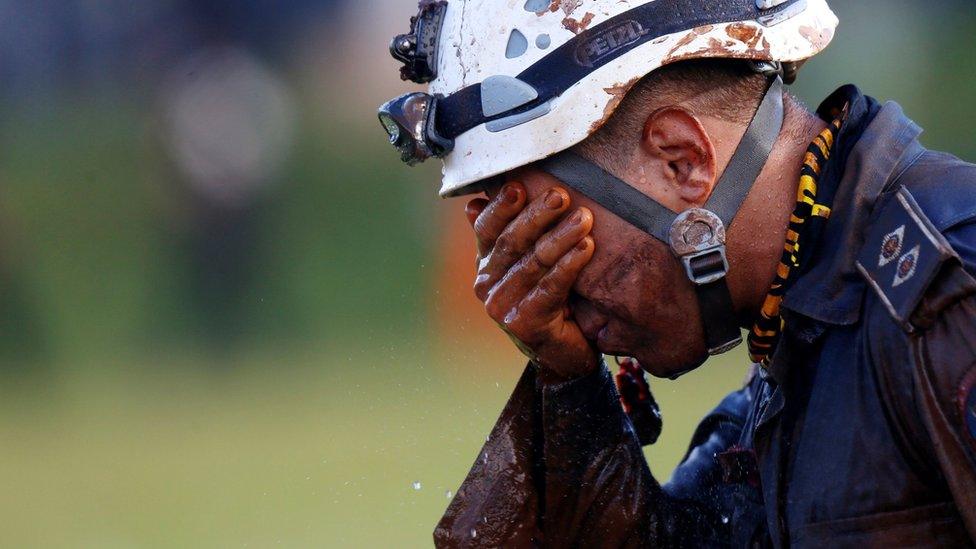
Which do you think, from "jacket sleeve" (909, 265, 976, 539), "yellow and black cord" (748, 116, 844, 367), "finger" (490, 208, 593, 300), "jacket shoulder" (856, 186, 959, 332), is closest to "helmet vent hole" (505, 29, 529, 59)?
"finger" (490, 208, 593, 300)

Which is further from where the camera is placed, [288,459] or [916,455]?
[288,459]

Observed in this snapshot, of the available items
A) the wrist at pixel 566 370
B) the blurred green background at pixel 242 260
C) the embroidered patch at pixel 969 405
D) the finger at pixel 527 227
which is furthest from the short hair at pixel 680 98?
the blurred green background at pixel 242 260

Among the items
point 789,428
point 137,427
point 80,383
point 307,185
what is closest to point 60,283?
point 80,383

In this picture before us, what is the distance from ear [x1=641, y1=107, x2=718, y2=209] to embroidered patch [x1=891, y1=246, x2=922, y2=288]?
18.2 inches

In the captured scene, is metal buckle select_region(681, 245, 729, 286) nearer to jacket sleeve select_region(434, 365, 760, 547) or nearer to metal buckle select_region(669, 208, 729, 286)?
metal buckle select_region(669, 208, 729, 286)

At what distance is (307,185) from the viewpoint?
22.3ft

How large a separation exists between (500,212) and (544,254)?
0.13 meters

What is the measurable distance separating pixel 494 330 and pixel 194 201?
74.8 inches

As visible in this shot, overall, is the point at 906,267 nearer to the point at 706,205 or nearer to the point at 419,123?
the point at 706,205

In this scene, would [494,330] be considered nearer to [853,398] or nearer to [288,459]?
A: [288,459]

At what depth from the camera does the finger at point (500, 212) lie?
2.42 meters

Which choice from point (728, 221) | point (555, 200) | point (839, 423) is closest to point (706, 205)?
point (728, 221)

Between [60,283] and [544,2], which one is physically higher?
[544,2]

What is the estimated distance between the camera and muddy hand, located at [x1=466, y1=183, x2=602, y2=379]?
7.84 feet
